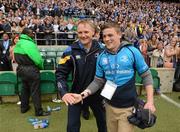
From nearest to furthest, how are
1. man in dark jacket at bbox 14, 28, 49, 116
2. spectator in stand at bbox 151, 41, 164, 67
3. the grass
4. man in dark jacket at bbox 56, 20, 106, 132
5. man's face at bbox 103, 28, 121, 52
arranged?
1. man's face at bbox 103, 28, 121, 52
2. man in dark jacket at bbox 56, 20, 106, 132
3. the grass
4. man in dark jacket at bbox 14, 28, 49, 116
5. spectator in stand at bbox 151, 41, 164, 67

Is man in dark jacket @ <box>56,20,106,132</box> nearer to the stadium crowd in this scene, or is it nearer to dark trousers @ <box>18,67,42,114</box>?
the stadium crowd

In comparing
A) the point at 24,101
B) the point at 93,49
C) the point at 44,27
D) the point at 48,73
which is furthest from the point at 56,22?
the point at 93,49

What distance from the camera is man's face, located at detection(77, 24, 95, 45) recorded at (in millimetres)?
3711

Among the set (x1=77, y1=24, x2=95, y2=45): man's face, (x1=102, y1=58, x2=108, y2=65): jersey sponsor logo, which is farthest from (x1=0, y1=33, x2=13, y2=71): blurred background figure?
(x1=102, y1=58, x2=108, y2=65): jersey sponsor logo

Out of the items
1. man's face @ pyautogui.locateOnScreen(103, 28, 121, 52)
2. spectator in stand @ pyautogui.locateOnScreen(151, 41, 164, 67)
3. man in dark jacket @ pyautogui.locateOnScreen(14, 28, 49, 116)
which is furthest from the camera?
spectator in stand @ pyautogui.locateOnScreen(151, 41, 164, 67)

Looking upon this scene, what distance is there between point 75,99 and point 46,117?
3.08m

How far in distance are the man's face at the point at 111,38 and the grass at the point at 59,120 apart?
8.57ft

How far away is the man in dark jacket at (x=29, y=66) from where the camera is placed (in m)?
5.84

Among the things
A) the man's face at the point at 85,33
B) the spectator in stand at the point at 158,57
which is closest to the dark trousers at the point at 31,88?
the man's face at the point at 85,33

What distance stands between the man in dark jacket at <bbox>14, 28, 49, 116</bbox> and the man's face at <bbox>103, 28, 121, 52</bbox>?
9.17ft

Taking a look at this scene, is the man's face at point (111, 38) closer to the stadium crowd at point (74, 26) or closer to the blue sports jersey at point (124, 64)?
the blue sports jersey at point (124, 64)

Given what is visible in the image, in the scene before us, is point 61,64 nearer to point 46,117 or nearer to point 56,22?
point 46,117

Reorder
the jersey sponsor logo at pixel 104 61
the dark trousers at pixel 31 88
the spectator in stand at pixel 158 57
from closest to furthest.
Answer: the jersey sponsor logo at pixel 104 61 → the dark trousers at pixel 31 88 → the spectator in stand at pixel 158 57

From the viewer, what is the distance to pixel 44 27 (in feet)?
43.7
